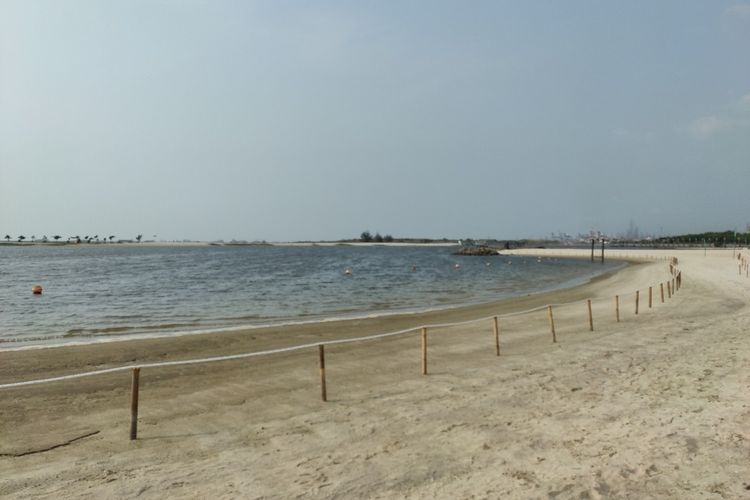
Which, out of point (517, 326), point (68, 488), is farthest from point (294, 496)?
point (517, 326)

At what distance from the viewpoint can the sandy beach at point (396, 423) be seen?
627 cm

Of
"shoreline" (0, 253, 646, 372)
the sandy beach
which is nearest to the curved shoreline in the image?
"shoreline" (0, 253, 646, 372)

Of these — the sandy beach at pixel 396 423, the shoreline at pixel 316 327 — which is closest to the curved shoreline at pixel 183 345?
the shoreline at pixel 316 327

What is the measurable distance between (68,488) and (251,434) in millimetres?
2689

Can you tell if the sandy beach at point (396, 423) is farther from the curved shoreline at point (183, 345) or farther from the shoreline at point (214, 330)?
the shoreline at point (214, 330)

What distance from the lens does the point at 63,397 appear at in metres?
10.6

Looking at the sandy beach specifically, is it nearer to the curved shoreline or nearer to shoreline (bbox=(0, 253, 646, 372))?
the curved shoreline

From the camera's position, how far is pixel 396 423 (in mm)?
8562

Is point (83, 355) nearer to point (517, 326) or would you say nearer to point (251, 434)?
point (251, 434)

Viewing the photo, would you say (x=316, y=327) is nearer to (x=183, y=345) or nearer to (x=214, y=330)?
(x=214, y=330)

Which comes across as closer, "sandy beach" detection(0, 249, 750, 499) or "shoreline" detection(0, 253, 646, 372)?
"sandy beach" detection(0, 249, 750, 499)

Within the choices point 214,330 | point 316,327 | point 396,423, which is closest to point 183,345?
point 214,330

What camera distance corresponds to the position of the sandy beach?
6.27 m

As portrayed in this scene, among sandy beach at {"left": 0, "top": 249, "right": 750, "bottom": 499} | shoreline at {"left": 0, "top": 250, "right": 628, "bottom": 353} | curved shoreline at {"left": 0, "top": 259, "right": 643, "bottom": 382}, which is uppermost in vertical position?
sandy beach at {"left": 0, "top": 249, "right": 750, "bottom": 499}
